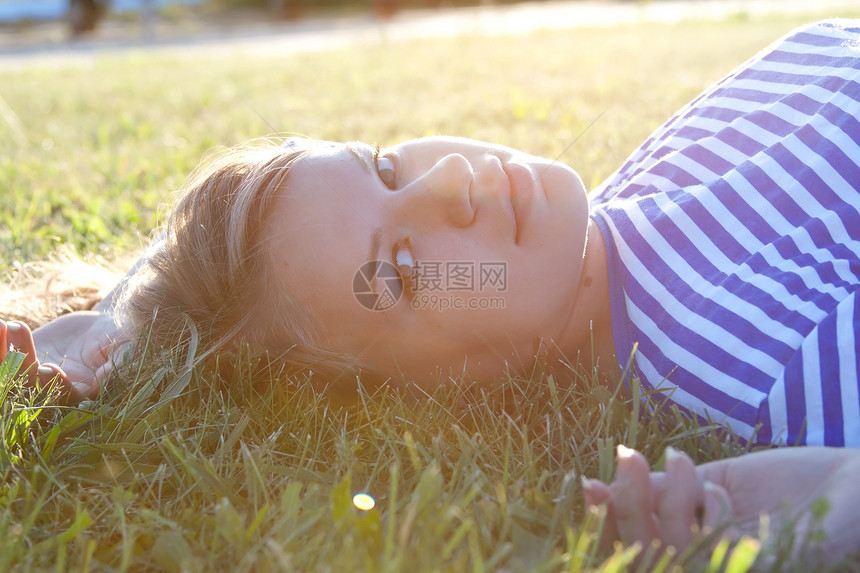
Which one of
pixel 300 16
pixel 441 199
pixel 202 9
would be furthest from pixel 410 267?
pixel 202 9

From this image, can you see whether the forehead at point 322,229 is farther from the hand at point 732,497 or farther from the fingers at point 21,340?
the hand at point 732,497

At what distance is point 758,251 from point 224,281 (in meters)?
1.39

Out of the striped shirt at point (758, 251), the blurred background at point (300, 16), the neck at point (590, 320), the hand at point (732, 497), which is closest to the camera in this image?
the hand at point (732, 497)

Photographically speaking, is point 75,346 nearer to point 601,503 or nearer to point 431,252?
point 431,252

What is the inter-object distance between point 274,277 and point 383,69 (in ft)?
20.3

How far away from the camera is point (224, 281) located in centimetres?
208

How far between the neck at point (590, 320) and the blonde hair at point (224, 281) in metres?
0.58

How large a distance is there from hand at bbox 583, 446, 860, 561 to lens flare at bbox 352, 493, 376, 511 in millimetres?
410

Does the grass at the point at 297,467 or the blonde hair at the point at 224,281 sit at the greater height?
the blonde hair at the point at 224,281

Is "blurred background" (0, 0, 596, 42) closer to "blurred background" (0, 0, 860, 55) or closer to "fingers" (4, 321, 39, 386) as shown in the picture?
"blurred background" (0, 0, 860, 55)

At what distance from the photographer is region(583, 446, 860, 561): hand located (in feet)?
4.05

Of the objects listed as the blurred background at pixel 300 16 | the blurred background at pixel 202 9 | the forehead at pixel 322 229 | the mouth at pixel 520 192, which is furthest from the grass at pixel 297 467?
the blurred background at pixel 202 9

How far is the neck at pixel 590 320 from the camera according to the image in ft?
6.56

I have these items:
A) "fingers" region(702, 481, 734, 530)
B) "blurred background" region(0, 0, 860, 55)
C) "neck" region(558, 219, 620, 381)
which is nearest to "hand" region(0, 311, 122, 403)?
"neck" region(558, 219, 620, 381)
